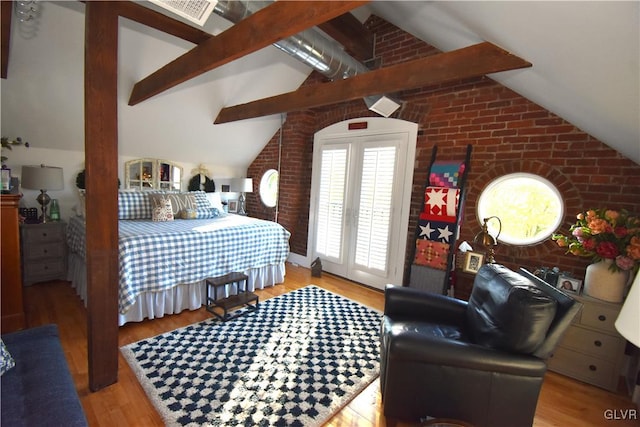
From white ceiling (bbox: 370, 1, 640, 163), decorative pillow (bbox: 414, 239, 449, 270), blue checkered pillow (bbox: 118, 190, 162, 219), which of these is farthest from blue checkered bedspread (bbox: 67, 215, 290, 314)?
white ceiling (bbox: 370, 1, 640, 163)

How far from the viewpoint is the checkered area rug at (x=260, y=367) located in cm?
169

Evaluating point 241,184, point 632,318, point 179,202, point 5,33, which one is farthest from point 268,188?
point 632,318

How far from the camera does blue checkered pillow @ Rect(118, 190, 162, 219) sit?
356 cm

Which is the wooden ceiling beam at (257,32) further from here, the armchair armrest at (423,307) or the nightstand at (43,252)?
the nightstand at (43,252)

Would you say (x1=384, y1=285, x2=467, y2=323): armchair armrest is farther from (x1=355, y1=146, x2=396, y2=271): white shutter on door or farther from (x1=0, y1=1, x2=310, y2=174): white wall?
(x1=0, y1=1, x2=310, y2=174): white wall

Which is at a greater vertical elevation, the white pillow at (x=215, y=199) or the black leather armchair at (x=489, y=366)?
the white pillow at (x=215, y=199)

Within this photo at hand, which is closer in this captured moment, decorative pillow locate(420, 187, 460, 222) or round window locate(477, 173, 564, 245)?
round window locate(477, 173, 564, 245)

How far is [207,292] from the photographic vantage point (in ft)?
9.58

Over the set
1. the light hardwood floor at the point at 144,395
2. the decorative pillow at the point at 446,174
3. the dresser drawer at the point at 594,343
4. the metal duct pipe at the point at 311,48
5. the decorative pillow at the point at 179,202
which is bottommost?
the light hardwood floor at the point at 144,395

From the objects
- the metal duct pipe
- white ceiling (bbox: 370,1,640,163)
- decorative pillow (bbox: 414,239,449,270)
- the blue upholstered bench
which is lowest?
the blue upholstered bench

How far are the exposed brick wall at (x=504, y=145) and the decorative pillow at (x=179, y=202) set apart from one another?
93.7 inches

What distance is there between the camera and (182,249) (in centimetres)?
277

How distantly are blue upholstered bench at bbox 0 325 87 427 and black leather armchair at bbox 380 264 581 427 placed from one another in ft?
4.55

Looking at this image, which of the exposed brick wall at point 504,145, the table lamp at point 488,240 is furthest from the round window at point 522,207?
the table lamp at point 488,240
